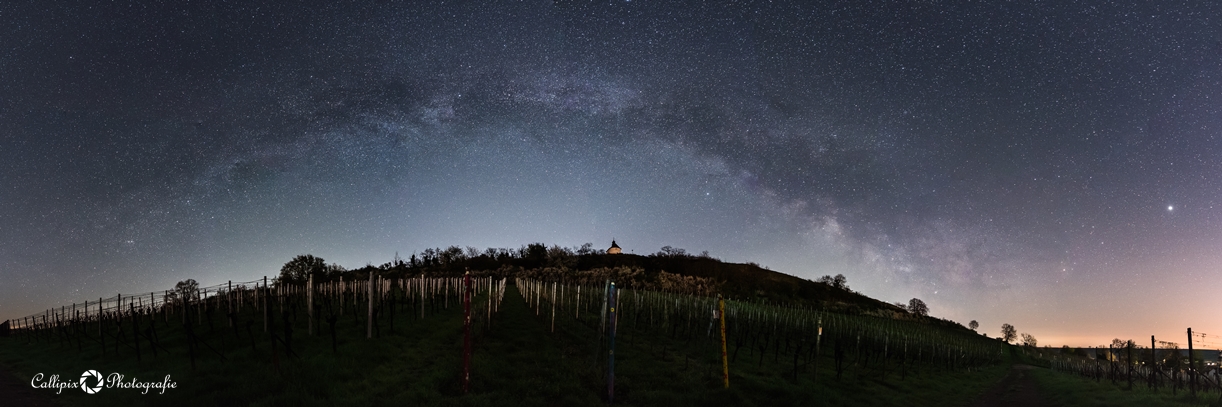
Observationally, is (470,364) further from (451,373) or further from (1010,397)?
(1010,397)

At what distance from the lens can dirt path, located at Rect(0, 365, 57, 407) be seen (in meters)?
16.1

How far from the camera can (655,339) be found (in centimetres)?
2970

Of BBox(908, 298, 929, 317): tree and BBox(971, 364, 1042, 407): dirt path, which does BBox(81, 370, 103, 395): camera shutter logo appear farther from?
BBox(908, 298, 929, 317): tree

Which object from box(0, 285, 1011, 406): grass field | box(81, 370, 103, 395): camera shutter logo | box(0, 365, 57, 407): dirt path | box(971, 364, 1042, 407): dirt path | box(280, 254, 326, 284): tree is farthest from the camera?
box(280, 254, 326, 284): tree

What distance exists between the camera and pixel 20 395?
695 inches

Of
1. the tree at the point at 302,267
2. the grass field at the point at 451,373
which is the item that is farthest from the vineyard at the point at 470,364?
the tree at the point at 302,267

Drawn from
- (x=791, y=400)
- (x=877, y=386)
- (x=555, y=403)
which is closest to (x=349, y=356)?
(x=555, y=403)

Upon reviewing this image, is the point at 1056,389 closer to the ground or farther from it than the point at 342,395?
closer to the ground

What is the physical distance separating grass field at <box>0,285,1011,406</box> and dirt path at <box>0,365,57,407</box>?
38cm

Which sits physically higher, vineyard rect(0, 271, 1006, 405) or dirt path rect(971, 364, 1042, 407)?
vineyard rect(0, 271, 1006, 405)

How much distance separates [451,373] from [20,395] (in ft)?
Answer: 39.0

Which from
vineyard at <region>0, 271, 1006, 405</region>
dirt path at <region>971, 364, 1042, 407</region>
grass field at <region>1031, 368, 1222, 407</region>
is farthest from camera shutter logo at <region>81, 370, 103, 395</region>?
grass field at <region>1031, 368, 1222, 407</region>

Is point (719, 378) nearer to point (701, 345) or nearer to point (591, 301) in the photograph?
point (701, 345)

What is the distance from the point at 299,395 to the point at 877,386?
21.2m
